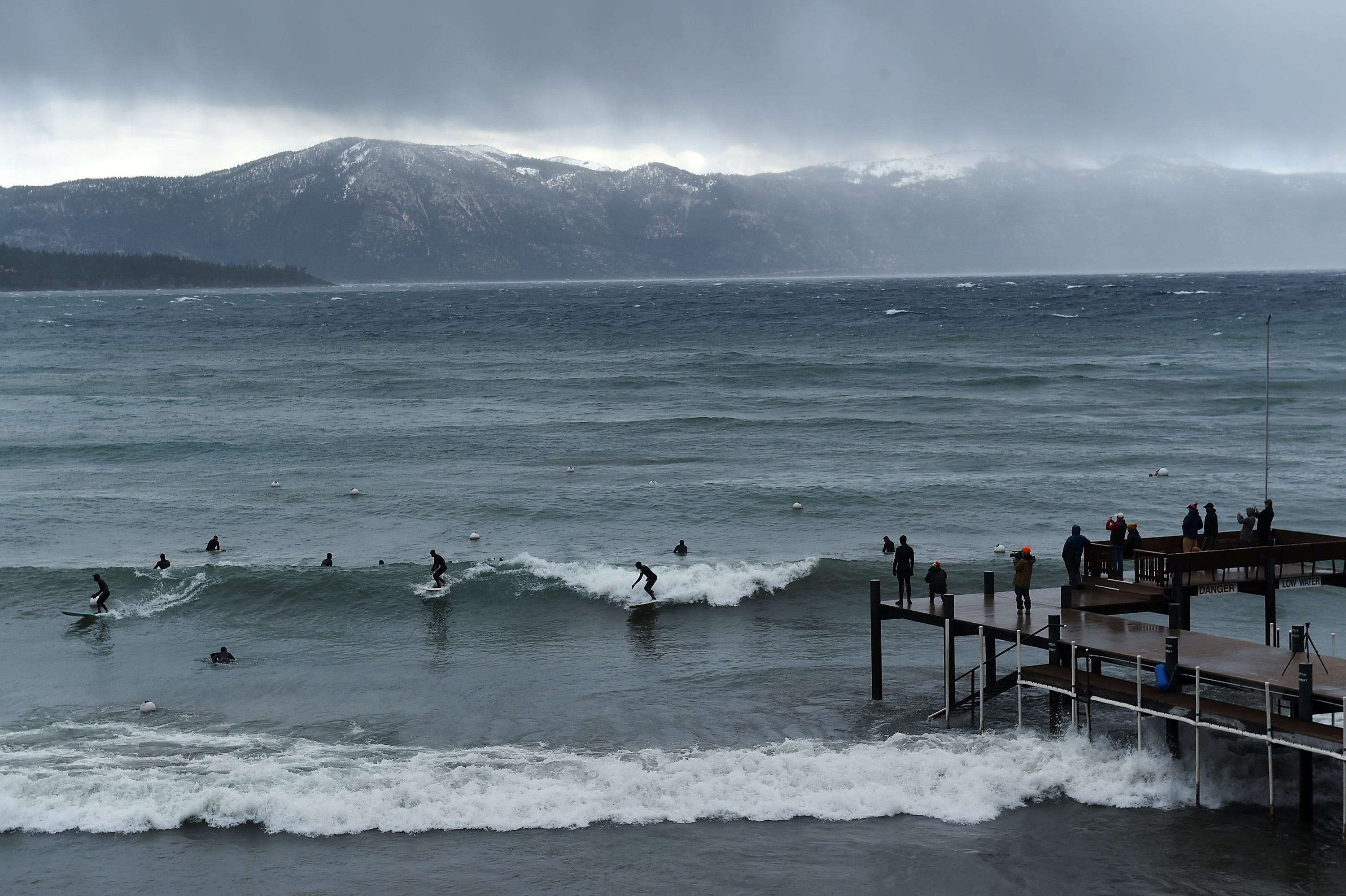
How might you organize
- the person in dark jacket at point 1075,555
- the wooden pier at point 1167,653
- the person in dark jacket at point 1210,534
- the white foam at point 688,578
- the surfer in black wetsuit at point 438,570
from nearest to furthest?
the wooden pier at point 1167,653 → the person in dark jacket at point 1075,555 → the person in dark jacket at point 1210,534 → the white foam at point 688,578 → the surfer in black wetsuit at point 438,570

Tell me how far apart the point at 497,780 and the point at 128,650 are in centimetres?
1296

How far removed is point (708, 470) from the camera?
48.4 metres

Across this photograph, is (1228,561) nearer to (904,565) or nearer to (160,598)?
(904,565)

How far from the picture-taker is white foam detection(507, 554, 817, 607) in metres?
30.7

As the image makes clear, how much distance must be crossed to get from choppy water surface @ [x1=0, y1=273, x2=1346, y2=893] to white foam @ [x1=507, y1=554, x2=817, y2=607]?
0.37 feet

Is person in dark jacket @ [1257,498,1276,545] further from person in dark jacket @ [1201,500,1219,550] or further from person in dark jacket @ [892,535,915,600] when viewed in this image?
person in dark jacket @ [892,535,915,600]

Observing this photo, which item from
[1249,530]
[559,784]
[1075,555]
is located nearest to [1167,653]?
[1075,555]

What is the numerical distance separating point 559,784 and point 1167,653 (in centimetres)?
987

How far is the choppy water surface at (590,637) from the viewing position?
55.0ft

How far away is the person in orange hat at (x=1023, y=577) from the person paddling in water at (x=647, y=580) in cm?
1098

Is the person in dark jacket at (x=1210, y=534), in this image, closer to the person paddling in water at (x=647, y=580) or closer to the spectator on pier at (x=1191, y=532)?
the spectator on pier at (x=1191, y=532)

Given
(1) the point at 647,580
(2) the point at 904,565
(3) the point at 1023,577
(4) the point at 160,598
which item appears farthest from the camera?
(4) the point at 160,598

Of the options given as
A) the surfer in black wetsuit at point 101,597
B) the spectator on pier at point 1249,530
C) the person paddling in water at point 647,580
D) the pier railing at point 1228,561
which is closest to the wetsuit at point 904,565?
the pier railing at point 1228,561

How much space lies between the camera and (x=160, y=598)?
3125cm
